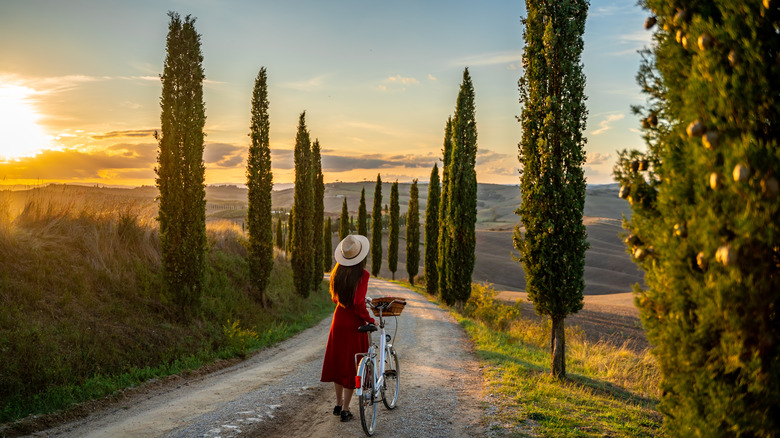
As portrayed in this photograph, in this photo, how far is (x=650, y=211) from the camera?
370cm

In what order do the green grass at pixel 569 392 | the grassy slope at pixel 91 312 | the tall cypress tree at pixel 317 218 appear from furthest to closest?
the tall cypress tree at pixel 317 218
the grassy slope at pixel 91 312
the green grass at pixel 569 392

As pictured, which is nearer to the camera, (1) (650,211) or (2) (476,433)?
(1) (650,211)

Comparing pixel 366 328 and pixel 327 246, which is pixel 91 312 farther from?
pixel 327 246

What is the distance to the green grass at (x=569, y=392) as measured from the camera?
20.5 feet

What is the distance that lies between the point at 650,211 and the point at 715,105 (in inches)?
38.8

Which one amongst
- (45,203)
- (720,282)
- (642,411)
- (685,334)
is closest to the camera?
(720,282)

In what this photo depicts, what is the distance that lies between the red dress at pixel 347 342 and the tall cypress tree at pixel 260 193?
12762 mm

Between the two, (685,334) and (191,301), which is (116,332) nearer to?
(191,301)

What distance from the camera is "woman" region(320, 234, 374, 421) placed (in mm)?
6051

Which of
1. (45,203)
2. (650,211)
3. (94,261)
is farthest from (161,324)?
(650,211)

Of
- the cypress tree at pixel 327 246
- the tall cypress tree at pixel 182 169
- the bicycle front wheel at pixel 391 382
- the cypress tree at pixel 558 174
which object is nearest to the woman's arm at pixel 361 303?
the bicycle front wheel at pixel 391 382

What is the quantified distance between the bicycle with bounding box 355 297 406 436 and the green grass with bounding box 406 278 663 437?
1566 millimetres

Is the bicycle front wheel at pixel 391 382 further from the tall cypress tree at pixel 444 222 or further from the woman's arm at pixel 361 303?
the tall cypress tree at pixel 444 222

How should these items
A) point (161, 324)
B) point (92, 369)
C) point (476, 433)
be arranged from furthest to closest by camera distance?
point (161, 324) < point (92, 369) < point (476, 433)
